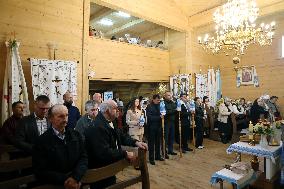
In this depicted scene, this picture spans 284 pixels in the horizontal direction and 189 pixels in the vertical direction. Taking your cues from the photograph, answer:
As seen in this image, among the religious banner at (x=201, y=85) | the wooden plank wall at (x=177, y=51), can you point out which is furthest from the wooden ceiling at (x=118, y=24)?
the religious banner at (x=201, y=85)

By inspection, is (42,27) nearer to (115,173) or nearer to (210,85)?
(115,173)

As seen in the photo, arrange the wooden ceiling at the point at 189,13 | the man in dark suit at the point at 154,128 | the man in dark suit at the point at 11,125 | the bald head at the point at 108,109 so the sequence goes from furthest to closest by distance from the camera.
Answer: the wooden ceiling at the point at 189,13 → the man in dark suit at the point at 154,128 → the man in dark suit at the point at 11,125 → the bald head at the point at 108,109

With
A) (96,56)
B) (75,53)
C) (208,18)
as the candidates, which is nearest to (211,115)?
(208,18)

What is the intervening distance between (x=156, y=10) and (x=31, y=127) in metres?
6.31

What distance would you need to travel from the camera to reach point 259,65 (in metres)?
10.2

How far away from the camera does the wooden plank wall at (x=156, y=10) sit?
697 centimetres

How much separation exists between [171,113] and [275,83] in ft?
19.0

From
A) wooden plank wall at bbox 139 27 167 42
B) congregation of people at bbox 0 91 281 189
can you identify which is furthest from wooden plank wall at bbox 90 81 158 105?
congregation of people at bbox 0 91 281 189

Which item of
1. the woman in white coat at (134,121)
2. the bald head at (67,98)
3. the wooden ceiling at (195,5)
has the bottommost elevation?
the woman in white coat at (134,121)

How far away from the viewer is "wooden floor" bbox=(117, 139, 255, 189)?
4.45 m

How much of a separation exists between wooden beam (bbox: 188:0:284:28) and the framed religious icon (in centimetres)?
312

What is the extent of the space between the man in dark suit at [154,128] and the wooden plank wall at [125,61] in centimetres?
220

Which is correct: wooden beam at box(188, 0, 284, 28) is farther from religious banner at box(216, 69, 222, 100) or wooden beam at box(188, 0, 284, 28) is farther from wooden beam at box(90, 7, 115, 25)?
wooden beam at box(90, 7, 115, 25)

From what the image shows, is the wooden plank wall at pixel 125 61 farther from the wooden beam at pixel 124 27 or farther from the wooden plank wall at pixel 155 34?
the wooden beam at pixel 124 27
